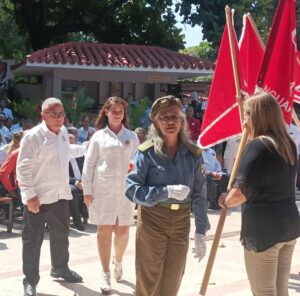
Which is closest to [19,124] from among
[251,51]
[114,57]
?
[114,57]

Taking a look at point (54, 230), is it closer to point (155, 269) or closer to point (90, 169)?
point (90, 169)

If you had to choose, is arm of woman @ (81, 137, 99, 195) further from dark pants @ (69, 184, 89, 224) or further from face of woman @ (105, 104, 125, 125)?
dark pants @ (69, 184, 89, 224)

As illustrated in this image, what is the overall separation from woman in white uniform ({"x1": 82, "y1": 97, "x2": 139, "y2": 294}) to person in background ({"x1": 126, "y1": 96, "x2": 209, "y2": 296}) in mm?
1340

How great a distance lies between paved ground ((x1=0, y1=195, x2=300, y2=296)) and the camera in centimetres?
588

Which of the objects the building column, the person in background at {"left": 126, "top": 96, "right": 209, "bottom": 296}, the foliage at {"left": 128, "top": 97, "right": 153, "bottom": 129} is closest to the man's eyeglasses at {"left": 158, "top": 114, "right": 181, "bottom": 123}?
the person in background at {"left": 126, "top": 96, "right": 209, "bottom": 296}

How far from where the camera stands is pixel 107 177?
5.79m

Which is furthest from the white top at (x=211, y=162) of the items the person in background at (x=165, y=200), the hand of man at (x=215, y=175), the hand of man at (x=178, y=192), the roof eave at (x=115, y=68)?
the hand of man at (x=178, y=192)

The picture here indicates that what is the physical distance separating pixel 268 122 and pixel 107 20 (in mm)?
17807

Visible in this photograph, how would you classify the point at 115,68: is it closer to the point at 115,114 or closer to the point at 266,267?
the point at 115,114

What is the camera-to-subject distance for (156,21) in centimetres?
2128

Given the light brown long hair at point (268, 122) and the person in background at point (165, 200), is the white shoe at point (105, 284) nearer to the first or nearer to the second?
the person in background at point (165, 200)

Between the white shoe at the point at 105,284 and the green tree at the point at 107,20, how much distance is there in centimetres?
1590

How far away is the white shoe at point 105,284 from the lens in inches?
225

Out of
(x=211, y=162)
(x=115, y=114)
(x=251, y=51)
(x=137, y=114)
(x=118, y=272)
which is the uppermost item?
(x=251, y=51)
